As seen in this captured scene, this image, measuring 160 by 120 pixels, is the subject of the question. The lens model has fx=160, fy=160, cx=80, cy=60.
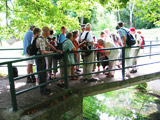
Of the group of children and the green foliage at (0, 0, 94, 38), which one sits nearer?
the group of children

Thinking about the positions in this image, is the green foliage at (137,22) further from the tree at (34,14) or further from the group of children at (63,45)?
the group of children at (63,45)

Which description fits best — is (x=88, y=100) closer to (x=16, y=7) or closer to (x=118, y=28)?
(x=118, y=28)

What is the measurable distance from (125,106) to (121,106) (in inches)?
7.4

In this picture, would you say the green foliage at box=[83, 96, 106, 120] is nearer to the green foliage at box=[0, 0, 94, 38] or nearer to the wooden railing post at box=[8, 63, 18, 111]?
the wooden railing post at box=[8, 63, 18, 111]

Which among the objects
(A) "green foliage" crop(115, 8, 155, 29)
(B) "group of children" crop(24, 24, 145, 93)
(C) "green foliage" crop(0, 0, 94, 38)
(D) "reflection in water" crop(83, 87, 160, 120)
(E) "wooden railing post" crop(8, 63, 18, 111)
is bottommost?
(D) "reflection in water" crop(83, 87, 160, 120)

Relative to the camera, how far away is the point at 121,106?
770 cm

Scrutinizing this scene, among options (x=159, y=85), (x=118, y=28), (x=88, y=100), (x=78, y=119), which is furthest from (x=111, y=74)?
(x=159, y=85)

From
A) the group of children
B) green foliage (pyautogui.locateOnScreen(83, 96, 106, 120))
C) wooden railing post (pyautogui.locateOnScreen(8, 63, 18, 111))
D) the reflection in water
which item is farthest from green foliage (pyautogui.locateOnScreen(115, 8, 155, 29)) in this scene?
wooden railing post (pyautogui.locateOnScreen(8, 63, 18, 111))

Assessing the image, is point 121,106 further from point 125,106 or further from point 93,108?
point 93,108

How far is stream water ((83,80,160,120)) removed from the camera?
21.8 feet

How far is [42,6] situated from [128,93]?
6.61m

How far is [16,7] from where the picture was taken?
27.2 feet

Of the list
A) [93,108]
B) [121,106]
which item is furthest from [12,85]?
[121,106]

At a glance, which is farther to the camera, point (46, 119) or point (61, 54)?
point (61, 54)
